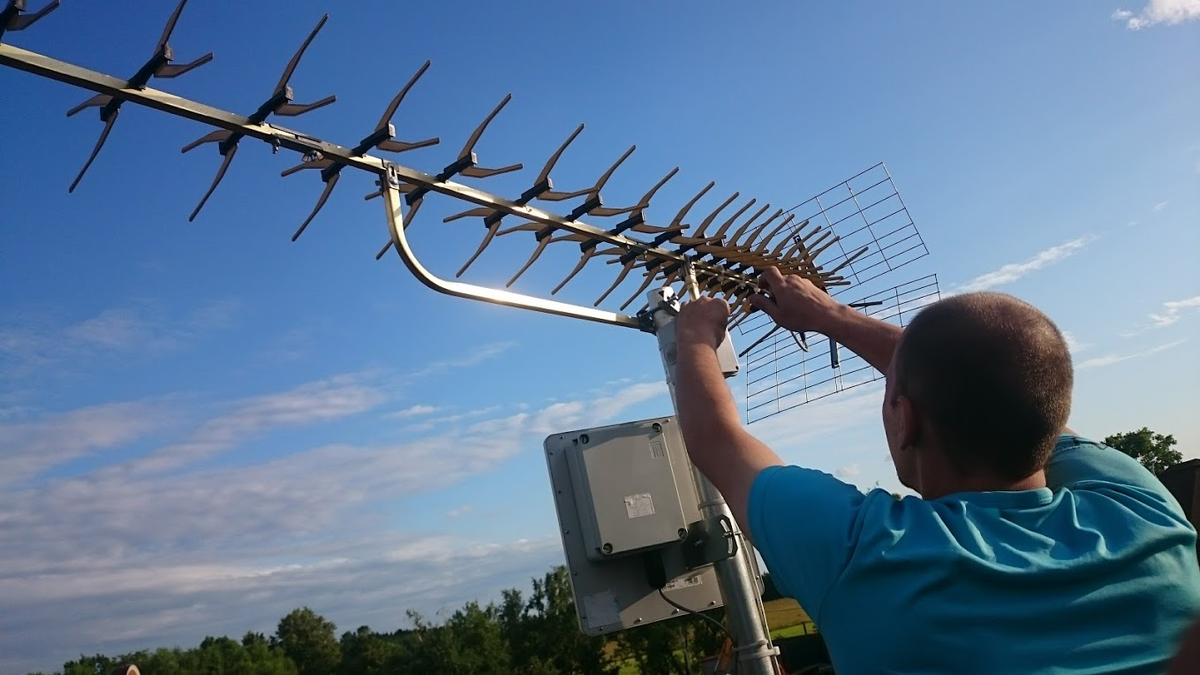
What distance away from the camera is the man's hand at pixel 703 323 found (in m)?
2.00

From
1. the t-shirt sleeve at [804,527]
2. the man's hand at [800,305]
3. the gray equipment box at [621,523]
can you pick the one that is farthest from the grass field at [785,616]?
the man's hand at [800,305]

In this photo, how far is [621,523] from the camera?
147 inches

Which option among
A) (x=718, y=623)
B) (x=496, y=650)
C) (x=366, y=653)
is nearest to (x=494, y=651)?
(x=496, y=650)

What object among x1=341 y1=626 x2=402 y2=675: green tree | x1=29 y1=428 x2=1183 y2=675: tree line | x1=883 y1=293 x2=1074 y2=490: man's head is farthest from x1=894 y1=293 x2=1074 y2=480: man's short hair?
x1=341 y1=626 x2=402 y2=675: green tree

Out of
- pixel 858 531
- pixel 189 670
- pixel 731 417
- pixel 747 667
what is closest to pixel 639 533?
pixel 747 667

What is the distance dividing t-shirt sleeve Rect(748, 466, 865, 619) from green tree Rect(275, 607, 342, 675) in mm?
83861

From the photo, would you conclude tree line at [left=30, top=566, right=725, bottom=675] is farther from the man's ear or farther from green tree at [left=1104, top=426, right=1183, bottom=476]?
the man's ear

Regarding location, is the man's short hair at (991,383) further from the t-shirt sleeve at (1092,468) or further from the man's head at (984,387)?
the t-shirt sleeve at (1092,468)

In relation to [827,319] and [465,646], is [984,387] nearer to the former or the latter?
[827,319]

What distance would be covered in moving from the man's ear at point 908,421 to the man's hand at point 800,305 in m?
1.02

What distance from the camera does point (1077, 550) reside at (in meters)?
1.33

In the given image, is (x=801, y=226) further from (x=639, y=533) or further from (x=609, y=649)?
(x=609, y=649)

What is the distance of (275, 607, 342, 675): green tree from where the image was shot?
7731 cm

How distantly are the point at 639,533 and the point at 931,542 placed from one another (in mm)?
2538
